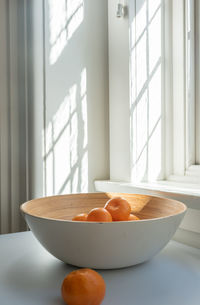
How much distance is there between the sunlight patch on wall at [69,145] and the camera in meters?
1.43

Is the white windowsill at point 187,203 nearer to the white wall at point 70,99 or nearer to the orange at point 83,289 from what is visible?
the white wall at point 70,99

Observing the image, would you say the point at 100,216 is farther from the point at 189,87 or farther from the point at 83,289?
the point at 189,87

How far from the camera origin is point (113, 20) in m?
1.46

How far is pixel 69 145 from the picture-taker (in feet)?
4.81

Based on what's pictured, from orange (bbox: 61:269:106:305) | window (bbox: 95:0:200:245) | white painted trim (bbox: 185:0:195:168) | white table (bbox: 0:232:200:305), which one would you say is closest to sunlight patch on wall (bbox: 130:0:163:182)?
window (bbox: 95:0:200:245)

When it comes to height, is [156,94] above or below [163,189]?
above

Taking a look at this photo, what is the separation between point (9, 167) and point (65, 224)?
0.73 metres

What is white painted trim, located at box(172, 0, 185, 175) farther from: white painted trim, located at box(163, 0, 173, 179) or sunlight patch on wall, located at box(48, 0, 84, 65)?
sunlight patch on wall, located at box(48, 0, 84, 65)

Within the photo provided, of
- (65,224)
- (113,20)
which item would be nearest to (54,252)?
(65,224)

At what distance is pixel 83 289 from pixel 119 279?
0.54 ft

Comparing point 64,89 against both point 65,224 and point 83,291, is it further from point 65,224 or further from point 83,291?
point 83,291

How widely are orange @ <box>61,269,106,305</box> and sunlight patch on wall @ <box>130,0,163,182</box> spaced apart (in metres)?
0.78

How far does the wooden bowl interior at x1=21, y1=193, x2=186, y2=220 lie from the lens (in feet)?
3.22

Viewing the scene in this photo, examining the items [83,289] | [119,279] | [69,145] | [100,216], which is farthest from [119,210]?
[69,145]
